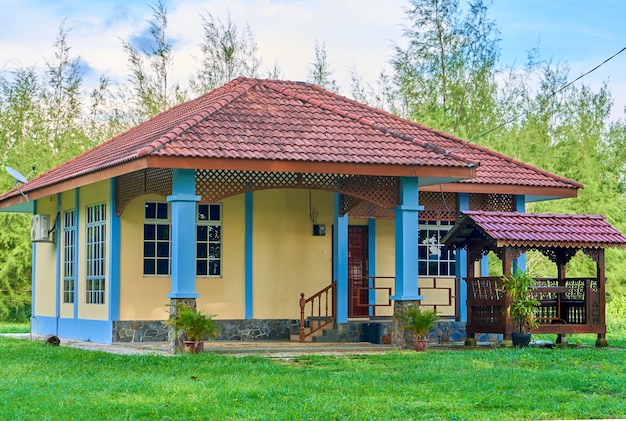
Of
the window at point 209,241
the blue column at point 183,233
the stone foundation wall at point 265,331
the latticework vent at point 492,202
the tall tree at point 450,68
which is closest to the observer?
the blue column at point 183,233

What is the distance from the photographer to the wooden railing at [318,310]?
60.8 ft

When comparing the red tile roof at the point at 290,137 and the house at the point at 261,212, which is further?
the house at the point at 261,212

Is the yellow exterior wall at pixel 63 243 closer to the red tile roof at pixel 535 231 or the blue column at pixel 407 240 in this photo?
the blue column at pixel 407 240

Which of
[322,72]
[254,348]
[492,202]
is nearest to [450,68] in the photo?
[322,72]

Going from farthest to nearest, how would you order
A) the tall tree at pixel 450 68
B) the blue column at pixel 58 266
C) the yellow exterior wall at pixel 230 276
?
the tall tree at pixel 450 68, the blue column at pixel 58 266, the yellow exterior wall at pixel 230 276

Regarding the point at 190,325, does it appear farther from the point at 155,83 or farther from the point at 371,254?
the point at 155,83

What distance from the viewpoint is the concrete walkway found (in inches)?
627

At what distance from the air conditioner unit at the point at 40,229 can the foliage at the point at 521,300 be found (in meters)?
9.96

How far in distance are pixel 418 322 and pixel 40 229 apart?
29.7 ft

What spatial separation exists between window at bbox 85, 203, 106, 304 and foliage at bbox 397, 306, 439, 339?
5.78 metres

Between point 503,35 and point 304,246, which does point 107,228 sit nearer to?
point 304,246

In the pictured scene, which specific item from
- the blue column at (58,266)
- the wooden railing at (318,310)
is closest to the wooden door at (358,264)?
the wooden railing at (318,310)

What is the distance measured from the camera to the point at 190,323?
50.0 ft

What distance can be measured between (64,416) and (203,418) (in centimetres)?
125
